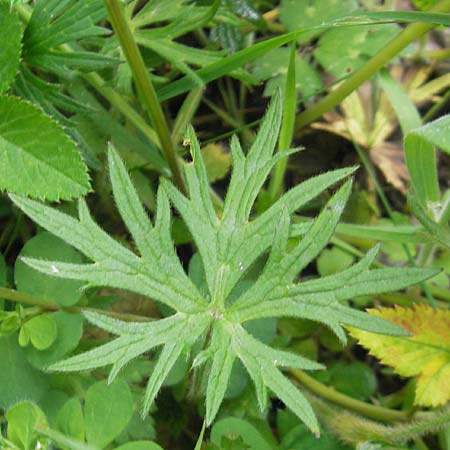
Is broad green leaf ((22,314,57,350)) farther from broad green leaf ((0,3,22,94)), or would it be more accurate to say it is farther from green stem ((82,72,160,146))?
green stem ((82,72,160,146))

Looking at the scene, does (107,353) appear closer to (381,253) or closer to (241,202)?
(241,202)

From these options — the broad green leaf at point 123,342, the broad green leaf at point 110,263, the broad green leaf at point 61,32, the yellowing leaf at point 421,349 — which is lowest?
the yellowing leaf at point 421,349

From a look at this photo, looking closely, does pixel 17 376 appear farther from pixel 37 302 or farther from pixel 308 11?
pixel 308 11

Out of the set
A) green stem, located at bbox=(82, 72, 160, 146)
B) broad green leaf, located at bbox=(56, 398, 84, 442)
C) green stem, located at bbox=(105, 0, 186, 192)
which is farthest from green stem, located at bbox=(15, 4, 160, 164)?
broad green leaf, located at bbox=(56, 398, 84, 442)

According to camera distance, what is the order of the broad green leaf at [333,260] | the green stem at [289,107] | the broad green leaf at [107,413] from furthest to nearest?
the broad green leaf at [333,260] < the green stem at [289,107] < the broad green leaf at [107,413]

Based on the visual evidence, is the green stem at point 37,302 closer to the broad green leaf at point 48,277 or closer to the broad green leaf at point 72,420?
the broad green leaf at point 48,277

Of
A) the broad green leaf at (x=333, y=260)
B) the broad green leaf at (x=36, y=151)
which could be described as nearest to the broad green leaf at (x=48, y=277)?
the broad green leaf at (x=36, y=151)

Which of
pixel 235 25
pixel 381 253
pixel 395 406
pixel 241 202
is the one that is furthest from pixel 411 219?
pixel 241 202
